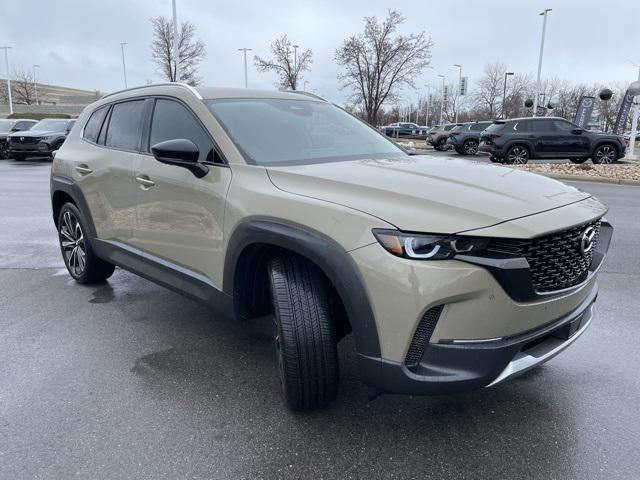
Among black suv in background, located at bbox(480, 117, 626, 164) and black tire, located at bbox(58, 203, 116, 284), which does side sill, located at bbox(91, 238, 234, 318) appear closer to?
black tire, located at bbox(58, 203, 116, 284)

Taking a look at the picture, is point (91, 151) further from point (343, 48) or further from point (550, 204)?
point (343, 48)

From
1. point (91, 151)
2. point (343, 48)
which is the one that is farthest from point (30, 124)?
point (91, 151)

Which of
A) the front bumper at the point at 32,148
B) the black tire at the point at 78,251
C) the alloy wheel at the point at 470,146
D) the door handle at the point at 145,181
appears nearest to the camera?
the door handle at the point at 145,181

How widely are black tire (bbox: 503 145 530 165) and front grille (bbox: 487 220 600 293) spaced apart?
631 inches

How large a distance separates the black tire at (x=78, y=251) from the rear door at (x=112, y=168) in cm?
40

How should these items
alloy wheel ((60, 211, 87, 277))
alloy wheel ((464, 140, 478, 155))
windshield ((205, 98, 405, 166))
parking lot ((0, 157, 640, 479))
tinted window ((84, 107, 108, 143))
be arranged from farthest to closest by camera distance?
alloy wheel ((464, 140, 478, 155)) < alloy wheel ((60, 211, 87, 277)) < tinted window ((84, 107, 108, 143)) < windshield ((205, 98, 405, 166)) < parking lot ((0, 157, 640, 479))

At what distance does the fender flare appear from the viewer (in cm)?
223

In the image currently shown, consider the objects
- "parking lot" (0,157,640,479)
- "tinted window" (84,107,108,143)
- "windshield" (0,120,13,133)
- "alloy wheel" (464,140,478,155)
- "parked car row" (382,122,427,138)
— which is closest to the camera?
"parking lot" (0,157,640,479)

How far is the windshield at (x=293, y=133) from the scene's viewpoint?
3.13 m

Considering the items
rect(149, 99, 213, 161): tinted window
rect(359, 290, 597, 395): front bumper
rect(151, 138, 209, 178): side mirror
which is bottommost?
rect(359, 290, 597, 395): front bumper

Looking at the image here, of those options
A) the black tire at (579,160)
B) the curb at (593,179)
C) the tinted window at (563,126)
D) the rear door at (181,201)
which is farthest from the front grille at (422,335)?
the black tire at (579,160)

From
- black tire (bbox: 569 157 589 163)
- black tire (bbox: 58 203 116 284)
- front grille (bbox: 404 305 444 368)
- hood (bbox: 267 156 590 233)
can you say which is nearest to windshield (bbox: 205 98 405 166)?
hood (bbox: 267 156 590 233)

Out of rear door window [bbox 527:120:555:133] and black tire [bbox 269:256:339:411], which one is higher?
rear door window [bbox 527:120:555:133]

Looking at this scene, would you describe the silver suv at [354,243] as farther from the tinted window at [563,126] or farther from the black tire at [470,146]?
the black tire at [470,146]
